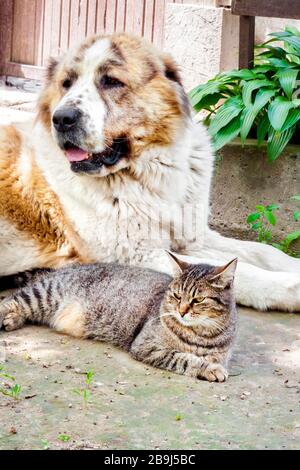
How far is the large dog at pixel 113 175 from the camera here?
457cm

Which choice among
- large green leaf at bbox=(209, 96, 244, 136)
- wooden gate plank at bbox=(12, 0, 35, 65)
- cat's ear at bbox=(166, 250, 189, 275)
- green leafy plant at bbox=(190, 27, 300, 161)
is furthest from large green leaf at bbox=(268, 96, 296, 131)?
wooden gate plank at bbox=(12, 0, 35, 65)

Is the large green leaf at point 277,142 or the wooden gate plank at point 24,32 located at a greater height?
the wooden gate plank at point 24,32

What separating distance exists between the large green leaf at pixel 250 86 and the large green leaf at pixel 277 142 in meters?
0.29

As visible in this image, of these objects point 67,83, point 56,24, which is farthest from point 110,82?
point 56,24

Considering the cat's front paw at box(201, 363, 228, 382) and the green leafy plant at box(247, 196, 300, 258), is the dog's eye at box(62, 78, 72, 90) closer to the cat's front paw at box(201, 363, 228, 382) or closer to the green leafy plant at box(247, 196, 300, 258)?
the green leafy plant at box(247, 196, 300, 258)

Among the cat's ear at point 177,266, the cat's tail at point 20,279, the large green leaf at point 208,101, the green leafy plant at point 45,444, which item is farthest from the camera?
the large green leaf at point 208,101

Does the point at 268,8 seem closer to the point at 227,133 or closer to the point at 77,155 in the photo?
the point at 227,133

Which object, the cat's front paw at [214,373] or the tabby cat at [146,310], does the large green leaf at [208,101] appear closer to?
the tabby cat at [146,310]

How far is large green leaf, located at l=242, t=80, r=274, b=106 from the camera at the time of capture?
6047 millimetres

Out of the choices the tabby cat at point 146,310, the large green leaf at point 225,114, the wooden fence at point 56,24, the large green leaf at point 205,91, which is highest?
the wooden fence at point 56,24

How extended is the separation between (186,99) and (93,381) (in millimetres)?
1815

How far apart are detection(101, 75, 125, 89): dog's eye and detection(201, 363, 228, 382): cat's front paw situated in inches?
64.6

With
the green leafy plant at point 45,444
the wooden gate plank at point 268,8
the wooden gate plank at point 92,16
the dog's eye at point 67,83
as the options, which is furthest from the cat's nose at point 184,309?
the wooden gate plank at point 92,16

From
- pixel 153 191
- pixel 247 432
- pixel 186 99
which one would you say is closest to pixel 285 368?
pixel 247 432
